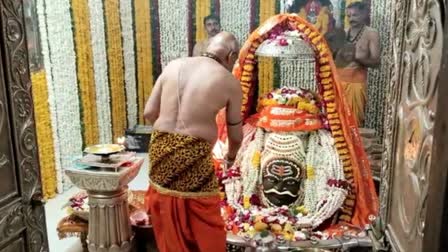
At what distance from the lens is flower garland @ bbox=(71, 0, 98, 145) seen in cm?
452

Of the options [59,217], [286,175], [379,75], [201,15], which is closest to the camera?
[286,175]

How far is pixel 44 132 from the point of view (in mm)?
4078

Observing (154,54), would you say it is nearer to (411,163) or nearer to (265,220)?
(265,220)

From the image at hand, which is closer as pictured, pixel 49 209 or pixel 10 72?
pixel 10 72

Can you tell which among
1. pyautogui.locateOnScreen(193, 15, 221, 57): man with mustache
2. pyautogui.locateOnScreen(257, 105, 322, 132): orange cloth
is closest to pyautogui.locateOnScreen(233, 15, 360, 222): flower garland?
pyautogui.locateOnScreen(257, 105, 322, 132): orange cloth

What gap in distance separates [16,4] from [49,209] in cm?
296

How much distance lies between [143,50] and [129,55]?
0.58ft

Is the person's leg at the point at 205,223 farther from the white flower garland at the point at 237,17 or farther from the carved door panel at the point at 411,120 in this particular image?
the white flower garland at the point at 237,17

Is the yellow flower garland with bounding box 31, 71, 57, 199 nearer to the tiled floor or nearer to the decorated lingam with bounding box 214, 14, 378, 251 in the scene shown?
the tiled floor

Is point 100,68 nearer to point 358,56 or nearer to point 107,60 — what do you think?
point 107,60

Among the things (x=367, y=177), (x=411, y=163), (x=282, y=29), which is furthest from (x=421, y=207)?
(x=282, y=29)

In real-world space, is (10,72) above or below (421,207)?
above

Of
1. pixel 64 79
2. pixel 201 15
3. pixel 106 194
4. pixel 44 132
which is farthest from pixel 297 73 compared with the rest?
pixel 106 194

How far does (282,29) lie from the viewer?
366 cm
